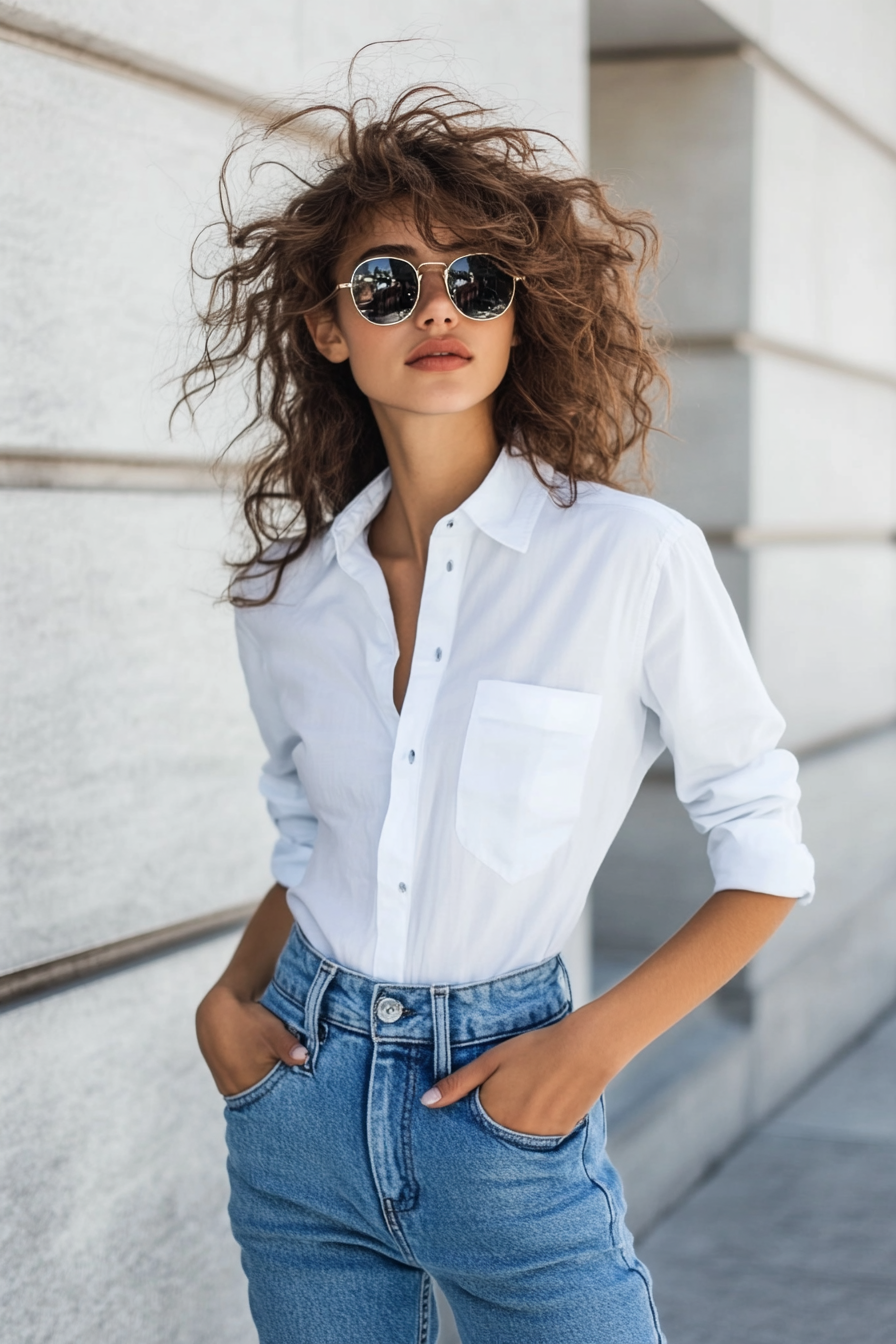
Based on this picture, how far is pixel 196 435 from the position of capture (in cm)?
278

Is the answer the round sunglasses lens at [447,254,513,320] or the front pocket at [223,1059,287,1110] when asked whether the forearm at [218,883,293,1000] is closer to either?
the front pocket at [223,1059,287,1110]

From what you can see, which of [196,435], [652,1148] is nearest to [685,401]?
[652,1148]

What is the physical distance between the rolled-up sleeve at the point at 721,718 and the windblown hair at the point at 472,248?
21cm

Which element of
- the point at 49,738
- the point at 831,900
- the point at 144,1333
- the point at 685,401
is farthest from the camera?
the point at 831,900

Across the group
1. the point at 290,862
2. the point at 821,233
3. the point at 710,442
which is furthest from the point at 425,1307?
the point at 821,233

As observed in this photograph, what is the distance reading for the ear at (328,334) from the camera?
212 cm

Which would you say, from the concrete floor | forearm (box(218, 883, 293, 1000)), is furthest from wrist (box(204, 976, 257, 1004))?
the concrete floor

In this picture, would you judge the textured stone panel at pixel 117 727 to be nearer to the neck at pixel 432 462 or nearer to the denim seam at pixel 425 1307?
the neck at pixel 432 462

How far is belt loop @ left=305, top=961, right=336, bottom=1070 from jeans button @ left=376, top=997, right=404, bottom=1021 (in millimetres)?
95

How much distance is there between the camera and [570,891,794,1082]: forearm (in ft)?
5.52

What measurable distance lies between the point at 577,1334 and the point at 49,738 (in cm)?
124

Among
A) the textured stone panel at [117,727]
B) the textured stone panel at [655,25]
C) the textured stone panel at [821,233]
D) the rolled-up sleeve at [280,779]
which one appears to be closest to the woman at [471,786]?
the rolled-up sleeve at [280,779]

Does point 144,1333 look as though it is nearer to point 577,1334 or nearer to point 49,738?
point 49,738

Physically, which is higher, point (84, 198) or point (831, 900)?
point (84, 198)
